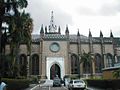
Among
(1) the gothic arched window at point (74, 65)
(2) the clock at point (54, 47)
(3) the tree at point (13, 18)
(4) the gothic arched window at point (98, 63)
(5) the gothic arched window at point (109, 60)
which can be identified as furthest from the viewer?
(5) the gothic arched window at point (109, 60)

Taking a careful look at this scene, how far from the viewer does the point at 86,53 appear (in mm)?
65688

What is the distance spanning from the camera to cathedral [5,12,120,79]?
64312 mm

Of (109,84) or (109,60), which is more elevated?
(109,60)

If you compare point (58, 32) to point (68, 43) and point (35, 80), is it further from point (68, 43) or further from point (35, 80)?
point (35, 80)

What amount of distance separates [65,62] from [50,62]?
4.04 m

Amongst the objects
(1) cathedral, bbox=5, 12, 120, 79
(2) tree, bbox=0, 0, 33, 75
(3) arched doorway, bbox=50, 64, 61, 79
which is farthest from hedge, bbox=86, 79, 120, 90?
(3) arched doorway, bbox=50, 64, 61, 79

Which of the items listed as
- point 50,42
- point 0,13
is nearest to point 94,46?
point 50,42

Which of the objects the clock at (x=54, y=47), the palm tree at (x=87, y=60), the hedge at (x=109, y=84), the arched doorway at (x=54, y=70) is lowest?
the hedge at (x=109, y=84)

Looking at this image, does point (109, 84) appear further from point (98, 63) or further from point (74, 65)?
point (98, 63)

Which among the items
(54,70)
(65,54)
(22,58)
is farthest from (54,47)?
(54,70)

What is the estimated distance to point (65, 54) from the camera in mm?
65125

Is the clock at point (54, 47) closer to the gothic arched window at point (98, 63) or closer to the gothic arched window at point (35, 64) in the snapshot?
the gothic arched window at point (35, 64)

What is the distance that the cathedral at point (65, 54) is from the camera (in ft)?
211

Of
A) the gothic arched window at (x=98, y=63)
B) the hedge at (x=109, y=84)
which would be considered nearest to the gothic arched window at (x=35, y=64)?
the gothic arched window at (x=98, y=63)
